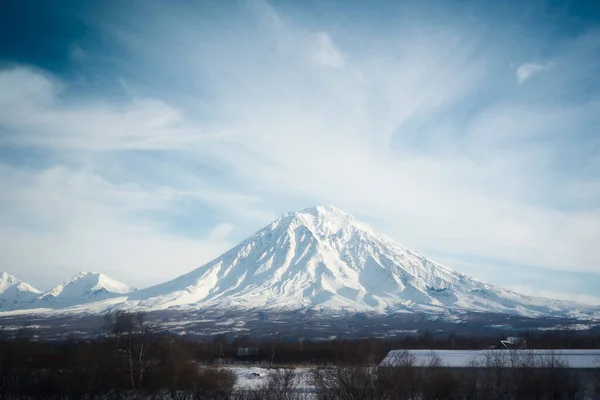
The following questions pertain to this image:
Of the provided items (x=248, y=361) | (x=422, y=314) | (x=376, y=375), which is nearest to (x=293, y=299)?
(x=422, y=314)

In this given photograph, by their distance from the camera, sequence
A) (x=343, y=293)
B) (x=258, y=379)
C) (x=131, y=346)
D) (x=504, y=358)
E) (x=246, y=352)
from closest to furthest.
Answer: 1. (x=504, y=358)
2. (x=131, y=346)
3. (x=258, y=379)
4. (x=246, y=352)
5. (x=343, y=293)

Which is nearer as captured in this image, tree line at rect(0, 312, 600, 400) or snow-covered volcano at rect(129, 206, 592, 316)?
tree line at rect(0, 312, 600, 400)

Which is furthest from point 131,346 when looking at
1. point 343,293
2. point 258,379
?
point 343,293

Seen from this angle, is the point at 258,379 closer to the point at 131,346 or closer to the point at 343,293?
the point at 131,346

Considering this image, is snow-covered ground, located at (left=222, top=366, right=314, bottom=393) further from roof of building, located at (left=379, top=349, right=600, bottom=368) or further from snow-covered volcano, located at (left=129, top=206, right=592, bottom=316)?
snow-covered volcano, located at (left=129, top=206, right=592, bottom=316)

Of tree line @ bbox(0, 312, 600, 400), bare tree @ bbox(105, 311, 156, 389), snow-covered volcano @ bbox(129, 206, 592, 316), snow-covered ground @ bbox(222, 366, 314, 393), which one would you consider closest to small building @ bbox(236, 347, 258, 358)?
snow-covered ground @ bbox(222, 366, 314, 393)

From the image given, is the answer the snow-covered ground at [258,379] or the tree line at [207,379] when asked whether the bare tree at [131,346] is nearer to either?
the tree line at [207,379]

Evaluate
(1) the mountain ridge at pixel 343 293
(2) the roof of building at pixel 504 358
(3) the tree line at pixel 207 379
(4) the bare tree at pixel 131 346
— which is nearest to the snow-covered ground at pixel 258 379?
(3) the tree line at pixel 207 379

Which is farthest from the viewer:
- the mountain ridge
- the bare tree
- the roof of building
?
the mountain ridge

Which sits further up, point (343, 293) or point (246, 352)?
point (343, 293)

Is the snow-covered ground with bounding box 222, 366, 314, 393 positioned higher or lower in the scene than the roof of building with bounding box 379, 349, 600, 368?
lower

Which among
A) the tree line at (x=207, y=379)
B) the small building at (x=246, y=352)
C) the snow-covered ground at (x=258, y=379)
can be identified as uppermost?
the tree line at (x=207, y=379)

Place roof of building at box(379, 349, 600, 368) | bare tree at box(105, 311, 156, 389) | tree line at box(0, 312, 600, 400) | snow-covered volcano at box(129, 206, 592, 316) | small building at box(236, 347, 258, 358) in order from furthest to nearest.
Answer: snow-covered volcano at box(129, 206, 592, 316) → small building at box(236, 347, 258, 358) → bare tree at box(105, 311, 156, 389) → roof of building at box(379, 349, 600, 368) → tree line at box(0, 312, 600, 400)
